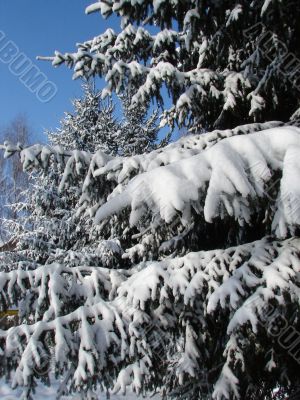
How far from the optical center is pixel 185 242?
12.7 ft

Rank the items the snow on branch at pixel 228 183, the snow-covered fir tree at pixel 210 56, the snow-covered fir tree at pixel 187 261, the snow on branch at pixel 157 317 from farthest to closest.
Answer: the snow-covered fir tree at pixel 210 56, the snow on branch at pixel 157 317, the snow-covered fir tree at pixel 187 261, the snow on branch at pixel 228 183

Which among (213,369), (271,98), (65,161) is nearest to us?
(213,369)

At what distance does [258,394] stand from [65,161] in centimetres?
259

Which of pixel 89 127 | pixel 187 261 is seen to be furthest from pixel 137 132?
pixel 187 261

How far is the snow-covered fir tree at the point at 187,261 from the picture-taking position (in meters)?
2.06

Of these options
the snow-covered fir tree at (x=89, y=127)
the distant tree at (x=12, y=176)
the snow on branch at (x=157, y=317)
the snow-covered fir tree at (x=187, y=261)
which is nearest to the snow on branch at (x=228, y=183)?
the snow-covered fir tree at (x=187, y=261)

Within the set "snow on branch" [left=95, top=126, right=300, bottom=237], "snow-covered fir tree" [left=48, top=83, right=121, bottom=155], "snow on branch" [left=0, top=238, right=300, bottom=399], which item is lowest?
"snow on branch" [left=0, top=238, right=300, bottom=399]

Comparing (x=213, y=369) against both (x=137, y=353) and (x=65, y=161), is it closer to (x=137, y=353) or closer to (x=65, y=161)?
(x=137, y=353)

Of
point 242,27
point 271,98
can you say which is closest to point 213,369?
point 271,98

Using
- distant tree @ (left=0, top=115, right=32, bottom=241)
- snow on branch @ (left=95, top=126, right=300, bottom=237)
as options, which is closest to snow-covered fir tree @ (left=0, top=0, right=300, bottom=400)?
snow on branch @ (left=95, top=126, right=300, bottom=237)

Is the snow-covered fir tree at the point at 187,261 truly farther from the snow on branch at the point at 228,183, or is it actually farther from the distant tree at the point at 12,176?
the distant tree at the point at 12,176

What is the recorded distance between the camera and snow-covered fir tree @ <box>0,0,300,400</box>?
2.06 metres

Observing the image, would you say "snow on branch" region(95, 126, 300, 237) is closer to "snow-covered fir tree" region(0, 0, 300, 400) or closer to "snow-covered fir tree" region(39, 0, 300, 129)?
"snow-covered fir tree" region(0, 0, 300, 400)

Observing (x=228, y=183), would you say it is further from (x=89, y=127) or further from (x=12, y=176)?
(x=12, y=176)
